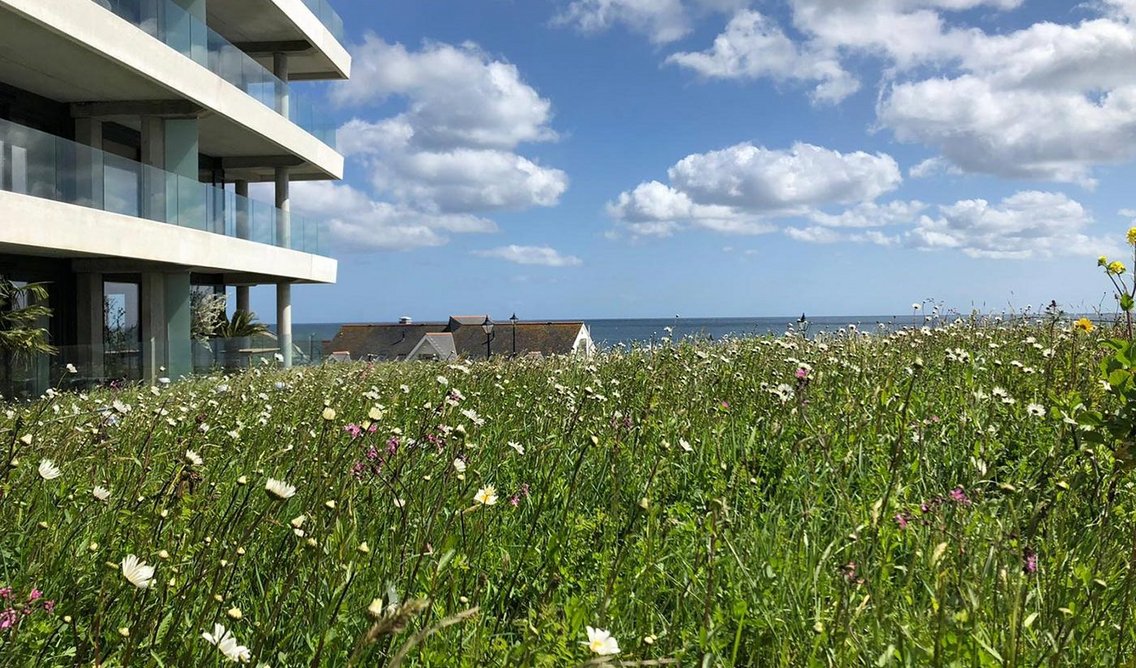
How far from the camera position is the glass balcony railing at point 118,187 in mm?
14844

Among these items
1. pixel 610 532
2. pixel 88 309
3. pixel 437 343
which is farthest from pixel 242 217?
pixel 437 343

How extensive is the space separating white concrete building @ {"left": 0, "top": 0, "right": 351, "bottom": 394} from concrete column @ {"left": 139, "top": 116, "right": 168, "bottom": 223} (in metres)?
0.03

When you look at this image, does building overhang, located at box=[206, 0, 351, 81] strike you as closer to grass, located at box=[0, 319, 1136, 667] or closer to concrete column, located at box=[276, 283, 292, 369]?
concrete column, located at box=[276, 283, 292, 369]

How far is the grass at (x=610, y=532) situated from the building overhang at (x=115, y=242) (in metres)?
10.4

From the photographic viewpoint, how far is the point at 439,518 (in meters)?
4.16

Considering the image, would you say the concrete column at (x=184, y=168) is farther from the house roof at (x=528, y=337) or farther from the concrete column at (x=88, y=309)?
the house roof at (x=528, y=337)

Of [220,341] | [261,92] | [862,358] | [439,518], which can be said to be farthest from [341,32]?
[439,518]

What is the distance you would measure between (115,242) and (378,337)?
4712 cm

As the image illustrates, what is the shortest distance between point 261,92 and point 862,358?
20.1 metres

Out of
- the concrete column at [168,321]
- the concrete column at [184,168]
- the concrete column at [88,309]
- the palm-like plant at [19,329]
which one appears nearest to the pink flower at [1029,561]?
the palm-like plant at [19,329]

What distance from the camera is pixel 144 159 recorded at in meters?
20.1

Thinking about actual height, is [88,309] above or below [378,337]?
above

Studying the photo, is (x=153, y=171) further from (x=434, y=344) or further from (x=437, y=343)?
(x=437, y=343)

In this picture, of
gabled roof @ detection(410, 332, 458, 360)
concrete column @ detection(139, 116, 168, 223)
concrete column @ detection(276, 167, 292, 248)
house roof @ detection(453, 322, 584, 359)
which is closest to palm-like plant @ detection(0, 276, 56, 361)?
concrete column @ detection(139, 116, 168, 223)
